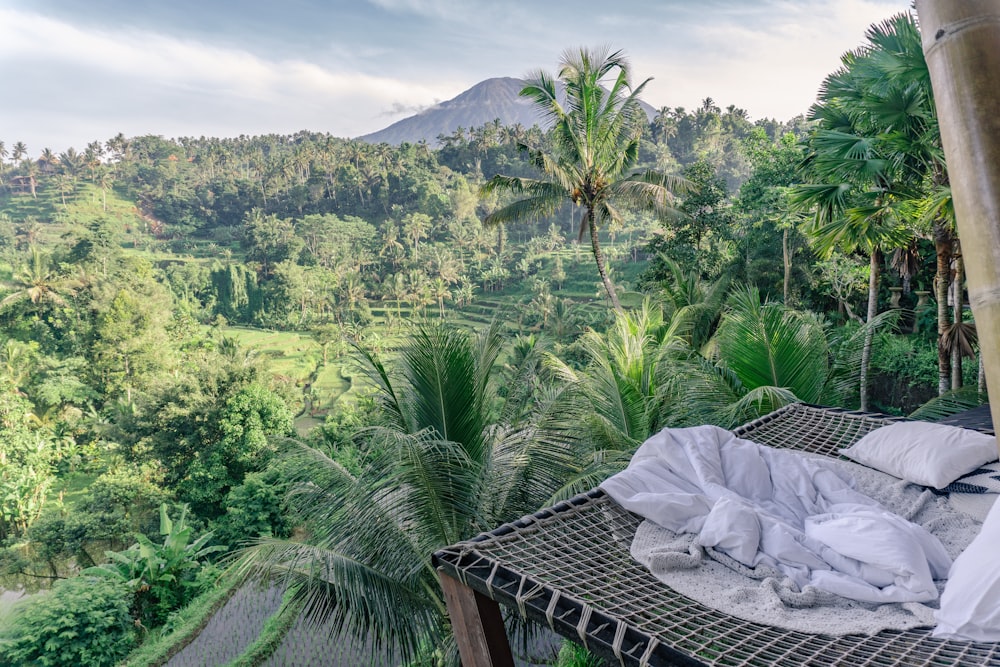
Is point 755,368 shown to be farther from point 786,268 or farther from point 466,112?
point 466,112

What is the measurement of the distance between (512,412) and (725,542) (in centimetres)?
199

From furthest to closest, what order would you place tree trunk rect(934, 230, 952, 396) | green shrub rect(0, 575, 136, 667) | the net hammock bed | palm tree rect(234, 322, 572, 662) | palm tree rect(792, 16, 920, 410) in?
green shrub rect(0, 575, 136, 667)
tree trunk rect(934, 230, 952, 396)
palm tree rect(792, 16, 920, 410)
palm tree rect(234, 322, 572, 662)
the net hammock bed

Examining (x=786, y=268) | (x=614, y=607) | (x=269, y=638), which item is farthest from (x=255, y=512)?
(x=614, y=607)

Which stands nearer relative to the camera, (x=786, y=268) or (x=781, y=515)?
(x=781, y=515)

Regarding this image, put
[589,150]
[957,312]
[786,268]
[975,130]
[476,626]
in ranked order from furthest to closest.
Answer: [786,268]
[589,150]
[957,312]
[476,626]
[975,130]

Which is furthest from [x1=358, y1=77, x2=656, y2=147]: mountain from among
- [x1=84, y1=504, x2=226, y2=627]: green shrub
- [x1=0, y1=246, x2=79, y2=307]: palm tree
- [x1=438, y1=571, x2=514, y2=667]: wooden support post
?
[x1=438, y1=571, x2=514, y2=667]: wooden support post

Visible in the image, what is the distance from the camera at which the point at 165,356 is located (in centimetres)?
1831

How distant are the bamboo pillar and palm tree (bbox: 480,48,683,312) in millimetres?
8293

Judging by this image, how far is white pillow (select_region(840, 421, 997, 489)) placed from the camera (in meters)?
2.09

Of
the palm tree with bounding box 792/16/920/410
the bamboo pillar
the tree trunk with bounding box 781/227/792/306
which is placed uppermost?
the palm tree with bounding box 792/16/920/410

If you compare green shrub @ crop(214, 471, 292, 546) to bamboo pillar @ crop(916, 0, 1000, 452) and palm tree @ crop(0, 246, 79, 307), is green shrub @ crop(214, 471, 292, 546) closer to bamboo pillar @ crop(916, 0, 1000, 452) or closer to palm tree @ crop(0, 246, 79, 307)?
bamboo pillar @ crop(916, 0, 1000, 452)

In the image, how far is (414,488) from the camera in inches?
106

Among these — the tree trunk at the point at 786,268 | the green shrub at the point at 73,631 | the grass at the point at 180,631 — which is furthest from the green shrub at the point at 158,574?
the tree trunk at the point at 786,268

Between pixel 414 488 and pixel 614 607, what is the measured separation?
1438 millimetres
